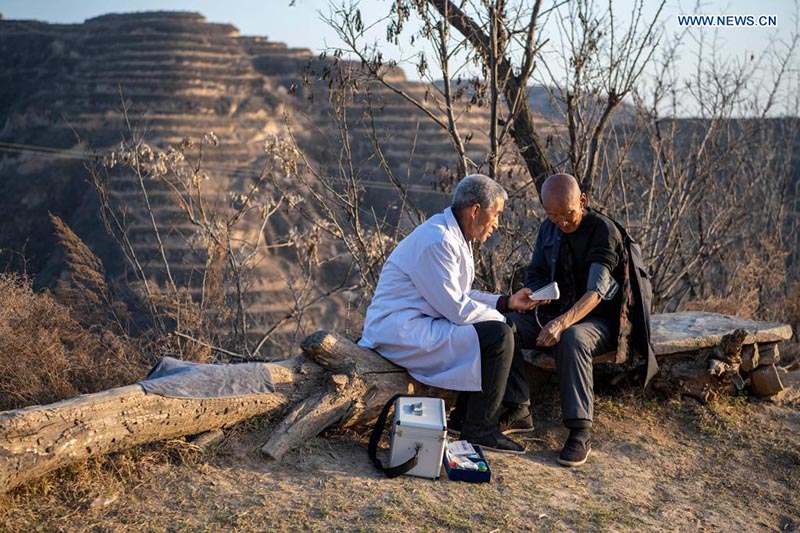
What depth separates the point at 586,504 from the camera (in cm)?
354

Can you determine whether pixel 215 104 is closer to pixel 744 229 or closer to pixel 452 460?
pixel 744 229

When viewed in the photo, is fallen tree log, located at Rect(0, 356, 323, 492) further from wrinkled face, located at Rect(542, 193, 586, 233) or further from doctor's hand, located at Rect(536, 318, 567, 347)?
wrinkled face, located at Rect(542, 193, 586, 233)

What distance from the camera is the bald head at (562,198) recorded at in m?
4.28

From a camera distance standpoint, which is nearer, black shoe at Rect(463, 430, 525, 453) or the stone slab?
black shoe at Rect(463, 430, 525, 453)

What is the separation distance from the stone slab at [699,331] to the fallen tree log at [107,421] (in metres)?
2.38

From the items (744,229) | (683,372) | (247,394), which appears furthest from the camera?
(744,229)

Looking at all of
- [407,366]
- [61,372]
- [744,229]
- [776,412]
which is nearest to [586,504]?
[407,366]

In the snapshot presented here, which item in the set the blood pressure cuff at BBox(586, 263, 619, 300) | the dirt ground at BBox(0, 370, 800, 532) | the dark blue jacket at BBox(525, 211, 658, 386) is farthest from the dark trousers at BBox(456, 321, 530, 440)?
the dark blue jacket at BBox(525, 211, 658, 386)

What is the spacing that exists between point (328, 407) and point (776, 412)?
9.77ft

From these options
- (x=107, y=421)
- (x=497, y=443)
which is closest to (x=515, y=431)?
(x=497, y=443)

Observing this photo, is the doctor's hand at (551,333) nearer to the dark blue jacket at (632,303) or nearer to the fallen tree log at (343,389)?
the dark blue jacket at (632,303)

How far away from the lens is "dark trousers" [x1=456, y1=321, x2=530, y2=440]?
396 centimetres

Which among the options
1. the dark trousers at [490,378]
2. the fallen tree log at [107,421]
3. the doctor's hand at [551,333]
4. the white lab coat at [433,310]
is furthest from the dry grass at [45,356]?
the doctor's hand at [551,333]

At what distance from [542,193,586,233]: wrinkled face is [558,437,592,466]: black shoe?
118cm
